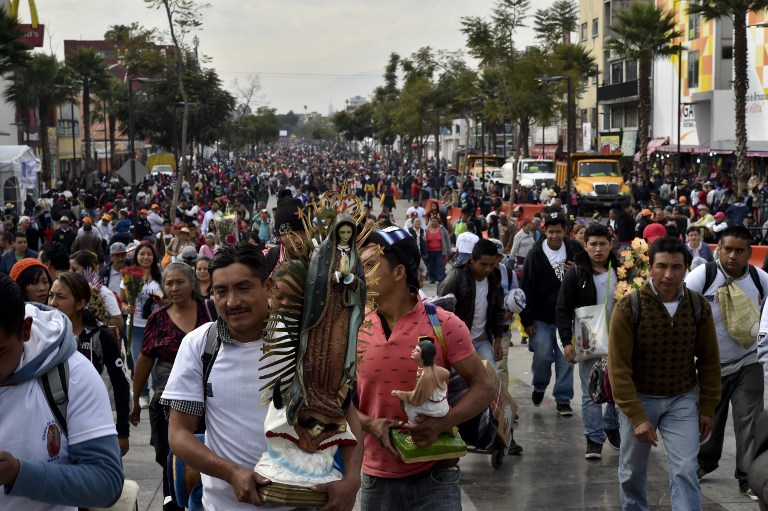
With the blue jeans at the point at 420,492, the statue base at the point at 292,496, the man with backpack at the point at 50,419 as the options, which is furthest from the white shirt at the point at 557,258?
the man with backpack at the point at 50,419

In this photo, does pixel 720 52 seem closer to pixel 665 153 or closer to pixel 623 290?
pixel 665 153

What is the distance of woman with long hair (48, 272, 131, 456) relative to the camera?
6.26 metres

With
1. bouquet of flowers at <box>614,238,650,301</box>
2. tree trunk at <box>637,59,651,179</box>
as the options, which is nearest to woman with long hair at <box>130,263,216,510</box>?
bouquet of flowers at <box>614,238,650,301</box>

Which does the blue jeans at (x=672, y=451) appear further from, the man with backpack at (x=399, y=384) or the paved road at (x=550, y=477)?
the man with backpack at (x=399, y=384)

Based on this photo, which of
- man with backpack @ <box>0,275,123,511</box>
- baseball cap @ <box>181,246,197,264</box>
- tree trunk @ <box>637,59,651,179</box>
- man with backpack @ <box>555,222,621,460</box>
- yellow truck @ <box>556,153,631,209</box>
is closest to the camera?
man with backpack @ <box>0,275,123,511</box>

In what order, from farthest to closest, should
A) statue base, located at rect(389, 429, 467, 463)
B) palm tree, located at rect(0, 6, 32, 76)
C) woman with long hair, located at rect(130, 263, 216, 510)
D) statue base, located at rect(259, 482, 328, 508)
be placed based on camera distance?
palm tree, located at rect(0, 6, 32, 76) → woman with long hair, located at rect(130, 263, 216, 510) → statue base, located at rect(389, 429, 467, 463) → statue base, located at rect(259, 482, 328, 508)

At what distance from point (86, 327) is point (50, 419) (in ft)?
11.9

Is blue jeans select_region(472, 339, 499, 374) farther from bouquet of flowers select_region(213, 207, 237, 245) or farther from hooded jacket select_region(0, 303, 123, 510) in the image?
bouquet of flowers select_region(213, 207, 237, 245)

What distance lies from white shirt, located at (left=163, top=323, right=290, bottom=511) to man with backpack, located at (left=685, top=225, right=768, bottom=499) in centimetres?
411

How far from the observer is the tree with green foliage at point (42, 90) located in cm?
6100

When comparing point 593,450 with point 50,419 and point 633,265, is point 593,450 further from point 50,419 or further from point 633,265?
point 50,419

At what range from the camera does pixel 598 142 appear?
69.0m

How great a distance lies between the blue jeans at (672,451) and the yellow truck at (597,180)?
34571 mm

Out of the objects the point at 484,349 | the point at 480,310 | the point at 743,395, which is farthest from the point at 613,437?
the point at 743,395
